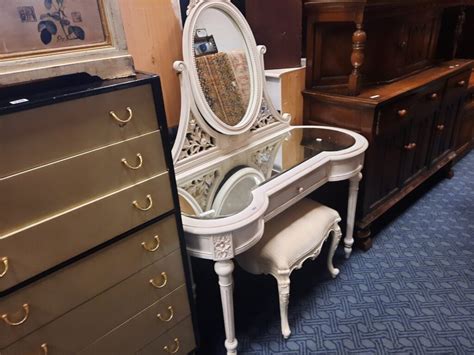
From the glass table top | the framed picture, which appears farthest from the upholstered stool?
the framed picture

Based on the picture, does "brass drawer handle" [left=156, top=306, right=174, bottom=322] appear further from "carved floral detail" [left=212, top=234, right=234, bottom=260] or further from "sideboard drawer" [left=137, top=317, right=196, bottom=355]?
"carved floral detail" [left=212, top=234, right=234, bottom=260]

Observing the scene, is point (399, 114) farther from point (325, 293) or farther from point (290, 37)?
point (325, 293)

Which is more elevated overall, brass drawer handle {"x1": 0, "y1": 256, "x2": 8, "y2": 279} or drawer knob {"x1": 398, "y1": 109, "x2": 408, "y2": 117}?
brass drawer handle {"x1": 0, "y1": 256, "x2": 8, "y2": 279}

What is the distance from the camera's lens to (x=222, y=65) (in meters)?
1.48

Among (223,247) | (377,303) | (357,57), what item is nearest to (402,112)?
(357,57)

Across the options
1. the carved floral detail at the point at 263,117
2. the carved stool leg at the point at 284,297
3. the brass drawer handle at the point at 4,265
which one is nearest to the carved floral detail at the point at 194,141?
the carved floral detail at the point at 263,117

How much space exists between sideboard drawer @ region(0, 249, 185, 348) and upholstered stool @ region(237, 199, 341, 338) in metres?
0.40

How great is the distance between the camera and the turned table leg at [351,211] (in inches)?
70.2

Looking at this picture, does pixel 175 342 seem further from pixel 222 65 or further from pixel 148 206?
pixel 222 65

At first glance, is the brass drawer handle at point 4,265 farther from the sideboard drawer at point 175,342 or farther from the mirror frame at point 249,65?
the mirror frame at point 249,65

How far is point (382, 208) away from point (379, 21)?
104cm

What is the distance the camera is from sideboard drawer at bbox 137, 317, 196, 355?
1193 millimetres

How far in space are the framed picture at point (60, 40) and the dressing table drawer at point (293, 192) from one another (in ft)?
2.34

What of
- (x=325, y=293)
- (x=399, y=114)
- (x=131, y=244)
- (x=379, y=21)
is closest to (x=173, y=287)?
(x=131, y=244)
